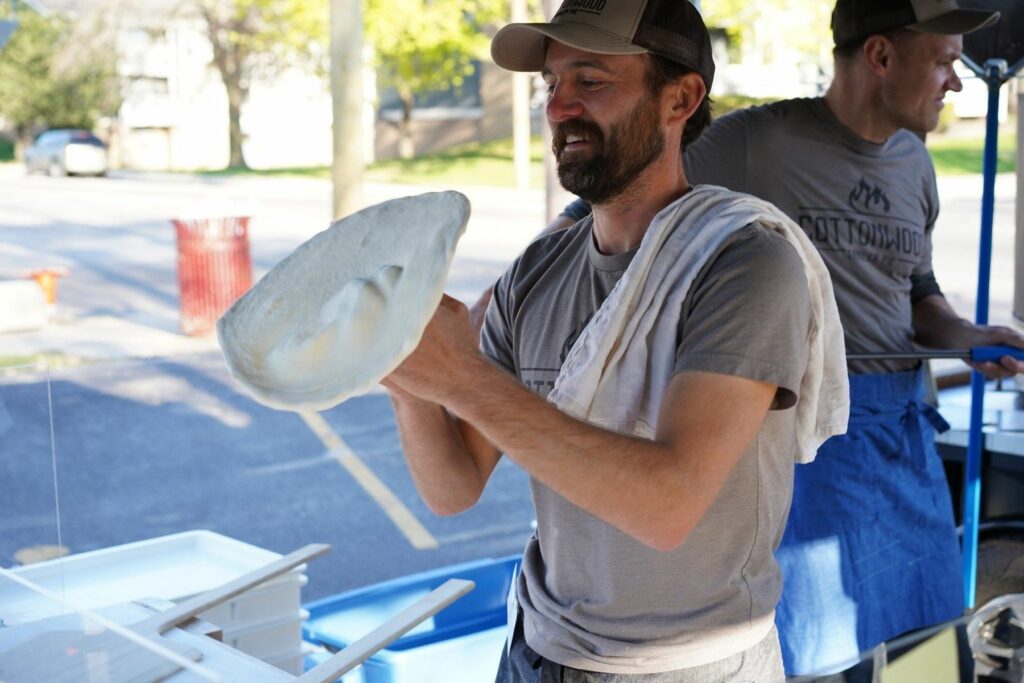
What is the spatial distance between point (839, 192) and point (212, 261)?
24.4 feet

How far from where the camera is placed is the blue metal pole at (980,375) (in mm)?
3027

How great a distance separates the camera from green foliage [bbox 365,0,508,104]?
877 inches

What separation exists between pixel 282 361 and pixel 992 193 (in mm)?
2377

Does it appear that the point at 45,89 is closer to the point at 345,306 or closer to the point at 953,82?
Answer: the point at 953,82

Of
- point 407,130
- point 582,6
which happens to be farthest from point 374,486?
point 407,130

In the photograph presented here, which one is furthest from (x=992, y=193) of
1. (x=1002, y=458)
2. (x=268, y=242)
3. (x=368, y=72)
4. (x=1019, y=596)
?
(x=368, y=72)

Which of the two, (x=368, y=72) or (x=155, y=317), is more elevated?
(x=368, y=72)

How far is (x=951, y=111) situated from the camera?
2198cm

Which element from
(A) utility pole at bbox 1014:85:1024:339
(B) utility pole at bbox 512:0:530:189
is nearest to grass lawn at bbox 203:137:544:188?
(B) utility pole at bbox 512:0:530:189

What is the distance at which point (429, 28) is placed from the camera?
75.5ft

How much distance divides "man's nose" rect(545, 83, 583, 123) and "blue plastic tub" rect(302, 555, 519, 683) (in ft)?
4.32

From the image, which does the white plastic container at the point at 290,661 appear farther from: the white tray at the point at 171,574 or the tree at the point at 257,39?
the tree at the point at 257,39

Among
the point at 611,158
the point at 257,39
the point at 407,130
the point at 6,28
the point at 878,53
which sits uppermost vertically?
the point at 257,39

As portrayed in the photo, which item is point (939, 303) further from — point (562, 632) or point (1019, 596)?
point (562, 632)
